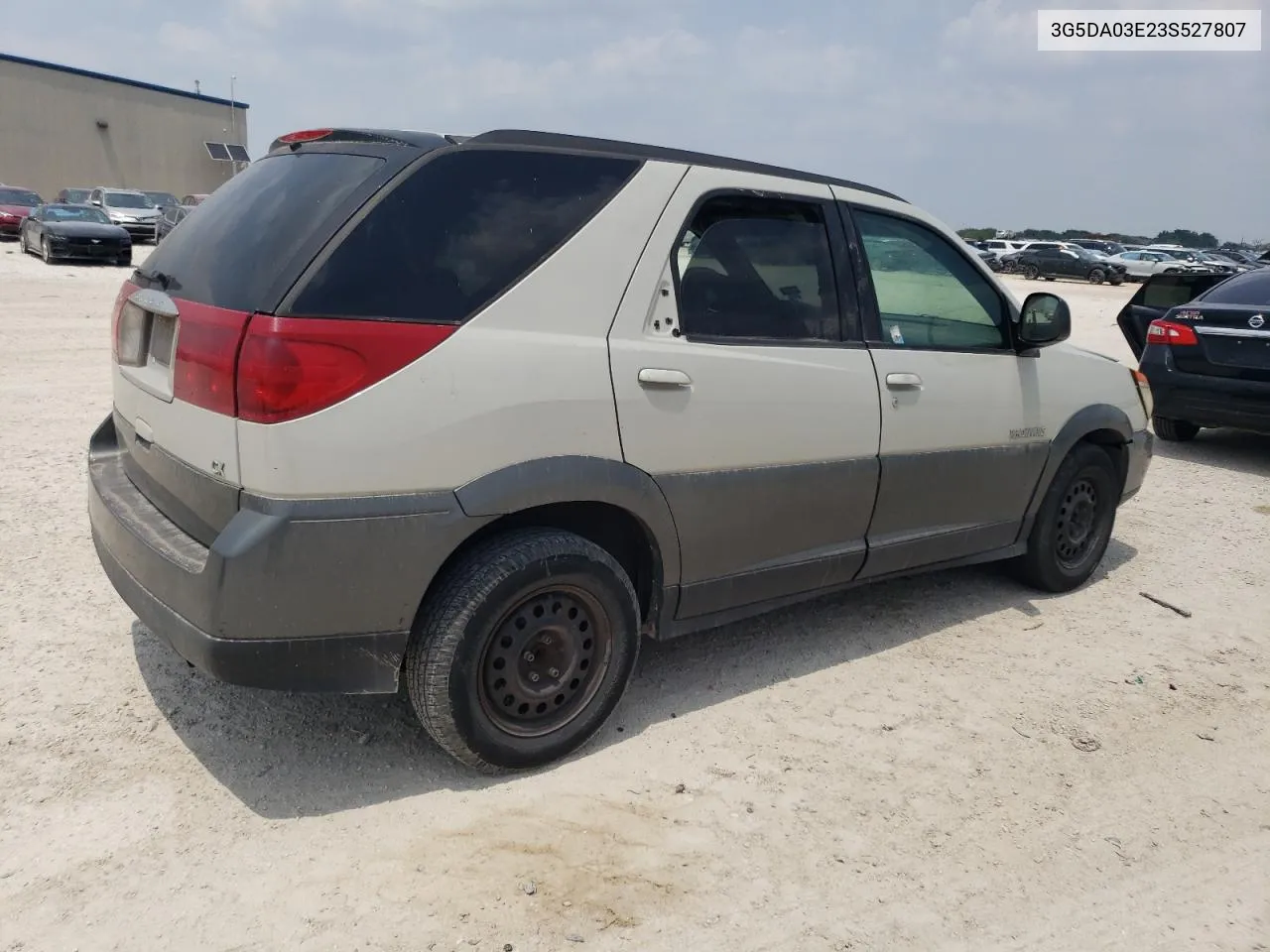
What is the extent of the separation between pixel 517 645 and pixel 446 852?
622mm

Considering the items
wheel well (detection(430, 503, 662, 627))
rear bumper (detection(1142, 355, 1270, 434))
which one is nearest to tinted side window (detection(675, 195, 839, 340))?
wheel well (detection(430, 503, 662, 627))

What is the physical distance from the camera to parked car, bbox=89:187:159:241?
92.2 feet

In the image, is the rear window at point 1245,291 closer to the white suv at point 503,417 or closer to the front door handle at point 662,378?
the white suv at point 503,417

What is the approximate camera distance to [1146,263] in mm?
42406

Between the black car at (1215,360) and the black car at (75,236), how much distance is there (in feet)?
66.5

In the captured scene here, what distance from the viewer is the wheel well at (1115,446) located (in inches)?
197

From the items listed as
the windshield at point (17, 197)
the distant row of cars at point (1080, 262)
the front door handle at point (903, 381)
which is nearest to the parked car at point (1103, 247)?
the distant row of cars at point (1080, 262)

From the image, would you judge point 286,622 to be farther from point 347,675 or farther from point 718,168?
point 718,168

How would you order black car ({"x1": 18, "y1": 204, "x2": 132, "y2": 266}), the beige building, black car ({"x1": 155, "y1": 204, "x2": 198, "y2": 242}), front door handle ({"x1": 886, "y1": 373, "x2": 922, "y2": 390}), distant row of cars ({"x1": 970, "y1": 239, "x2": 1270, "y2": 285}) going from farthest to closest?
the beige building → distant row of cars ({"x1": 970, "y1": 239, "x2": 1270, "y2": 285}) → black car ({"x1": 155, "y1": 204, "x2": 198, "y2": 242}) → black car ({"x1": 18, "y1": 204, "x2": 132, "y2": 266}) → front door handle ({"x1": 886, "y1": 373, "x2": 922, "y2": 390})

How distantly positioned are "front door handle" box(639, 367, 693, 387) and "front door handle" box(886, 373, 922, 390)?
1.04 meters

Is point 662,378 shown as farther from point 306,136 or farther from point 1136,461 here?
point 1136,461

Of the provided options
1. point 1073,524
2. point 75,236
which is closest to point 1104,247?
point 75,236

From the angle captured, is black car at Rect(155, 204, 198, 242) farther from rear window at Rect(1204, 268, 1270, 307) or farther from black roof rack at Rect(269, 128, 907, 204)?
black roof rack at Rect(269, 128, 907, 204)

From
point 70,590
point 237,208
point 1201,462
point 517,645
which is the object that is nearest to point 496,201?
point 237,208
